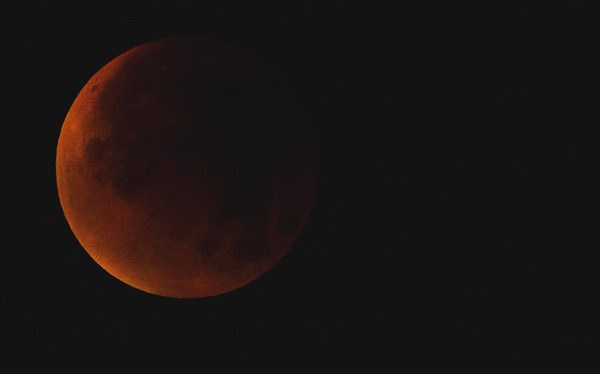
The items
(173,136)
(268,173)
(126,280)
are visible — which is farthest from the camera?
(126,280)

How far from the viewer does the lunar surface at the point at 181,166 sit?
462 cm

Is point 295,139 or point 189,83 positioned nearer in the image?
point 189,83

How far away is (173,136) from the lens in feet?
15.0

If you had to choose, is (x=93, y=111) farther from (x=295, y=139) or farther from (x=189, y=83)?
(x=295, y=139)

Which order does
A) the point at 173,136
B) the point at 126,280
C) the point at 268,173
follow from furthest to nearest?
the point at 126,280 < the point at 268,173 < the point at 173,136

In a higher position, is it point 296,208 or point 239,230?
point 296,208

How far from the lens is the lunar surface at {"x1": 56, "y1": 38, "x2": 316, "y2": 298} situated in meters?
4.62

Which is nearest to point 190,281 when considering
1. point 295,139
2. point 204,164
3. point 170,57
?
point 204,164

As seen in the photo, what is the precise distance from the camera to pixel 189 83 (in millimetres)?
4754

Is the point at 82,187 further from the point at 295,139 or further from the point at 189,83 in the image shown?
the point at 295,139

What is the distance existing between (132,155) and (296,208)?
161 centimetres

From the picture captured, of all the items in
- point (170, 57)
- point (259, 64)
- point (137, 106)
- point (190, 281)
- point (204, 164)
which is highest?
point (259, 64)

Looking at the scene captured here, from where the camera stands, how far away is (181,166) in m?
4.58

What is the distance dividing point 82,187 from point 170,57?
1.38 metres
